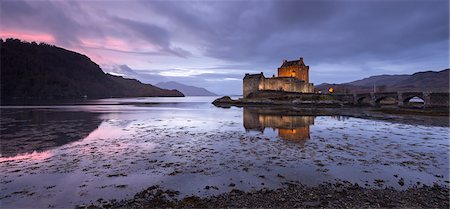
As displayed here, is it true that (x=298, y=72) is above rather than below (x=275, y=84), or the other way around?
above

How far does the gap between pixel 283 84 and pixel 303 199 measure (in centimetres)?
7767

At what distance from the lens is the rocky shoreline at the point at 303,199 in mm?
6992

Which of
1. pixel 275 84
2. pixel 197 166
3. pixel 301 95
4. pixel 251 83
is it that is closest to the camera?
pixel 197 166

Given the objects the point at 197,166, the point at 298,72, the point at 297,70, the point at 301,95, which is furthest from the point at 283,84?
the point at 197,166

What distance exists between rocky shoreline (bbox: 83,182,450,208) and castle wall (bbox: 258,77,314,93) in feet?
246

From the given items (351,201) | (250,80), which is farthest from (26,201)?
(250,80)

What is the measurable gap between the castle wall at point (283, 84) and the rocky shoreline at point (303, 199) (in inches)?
2948

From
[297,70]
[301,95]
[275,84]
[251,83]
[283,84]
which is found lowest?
[301,95]

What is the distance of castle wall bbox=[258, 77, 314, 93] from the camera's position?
267ft

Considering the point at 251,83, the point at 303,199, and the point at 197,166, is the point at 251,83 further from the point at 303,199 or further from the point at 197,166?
the point at 303,199

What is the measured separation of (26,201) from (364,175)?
13.1 meters

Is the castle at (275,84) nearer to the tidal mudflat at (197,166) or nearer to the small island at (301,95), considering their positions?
the small island at (301,95)

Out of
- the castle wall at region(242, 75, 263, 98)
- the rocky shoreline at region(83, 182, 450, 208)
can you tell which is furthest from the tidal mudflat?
the castle wall at region(242, 75, 263, 98)

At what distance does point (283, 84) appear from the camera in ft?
269
